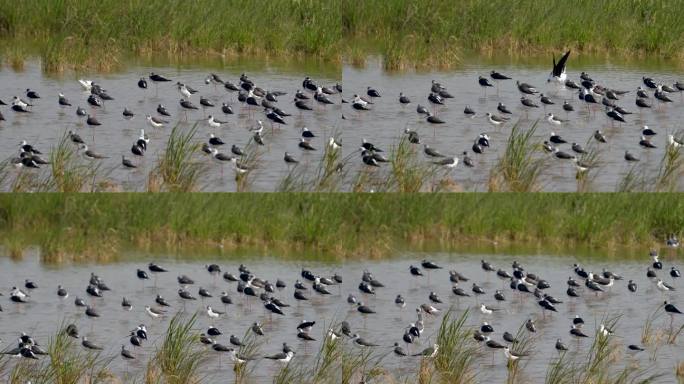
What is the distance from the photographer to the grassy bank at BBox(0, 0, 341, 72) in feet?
78.1

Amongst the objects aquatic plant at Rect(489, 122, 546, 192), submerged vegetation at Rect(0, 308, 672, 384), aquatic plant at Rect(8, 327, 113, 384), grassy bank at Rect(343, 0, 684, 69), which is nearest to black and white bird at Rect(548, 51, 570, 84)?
grassy bank at Rect(343, 0, 684, 69)

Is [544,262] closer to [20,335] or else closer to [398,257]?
[398,257]

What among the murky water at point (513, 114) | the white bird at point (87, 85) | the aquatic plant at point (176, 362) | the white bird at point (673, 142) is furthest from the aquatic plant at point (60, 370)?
the white bird at point (673, 142)

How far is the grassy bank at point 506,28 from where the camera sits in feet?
79.4

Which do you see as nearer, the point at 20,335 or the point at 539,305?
the point at 20,335

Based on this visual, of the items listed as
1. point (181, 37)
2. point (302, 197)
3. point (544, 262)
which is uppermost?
point (181, 37)

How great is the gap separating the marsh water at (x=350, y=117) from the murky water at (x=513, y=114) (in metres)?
→ 0.02

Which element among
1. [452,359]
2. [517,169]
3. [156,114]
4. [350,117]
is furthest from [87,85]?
[452,359]

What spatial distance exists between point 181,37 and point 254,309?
4332 mm

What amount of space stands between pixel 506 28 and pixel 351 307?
17.6ft

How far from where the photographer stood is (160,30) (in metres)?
24.6

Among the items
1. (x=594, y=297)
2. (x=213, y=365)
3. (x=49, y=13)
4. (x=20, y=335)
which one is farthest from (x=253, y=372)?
(x=49, y=13)

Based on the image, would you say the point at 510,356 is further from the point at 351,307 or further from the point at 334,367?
the point at 351,307

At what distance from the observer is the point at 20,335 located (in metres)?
20.8
